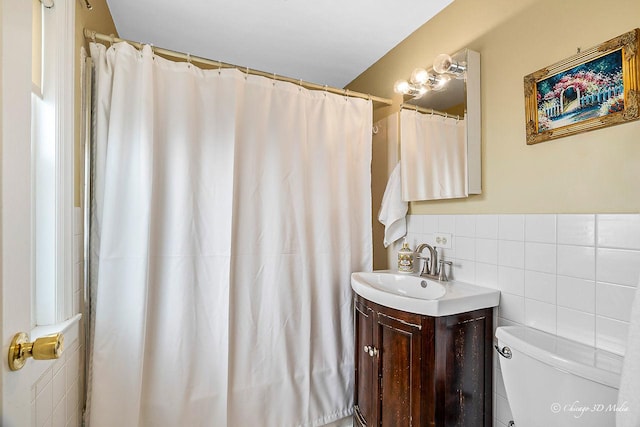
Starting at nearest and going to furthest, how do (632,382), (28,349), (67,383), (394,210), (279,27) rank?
(28,349)
(632,382)
(67,383)
(279,27)
(394,210)

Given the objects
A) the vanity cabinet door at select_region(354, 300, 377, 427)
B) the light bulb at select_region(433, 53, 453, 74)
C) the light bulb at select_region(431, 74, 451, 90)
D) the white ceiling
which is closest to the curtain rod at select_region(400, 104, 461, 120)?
the light bulb at select_region(431, 74, 451, 90)

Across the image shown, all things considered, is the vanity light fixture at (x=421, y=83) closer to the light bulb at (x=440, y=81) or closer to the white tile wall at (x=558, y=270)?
the light bulb at (x=440, y=81)

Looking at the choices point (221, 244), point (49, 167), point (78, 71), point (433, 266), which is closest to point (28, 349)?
point (49, 167)

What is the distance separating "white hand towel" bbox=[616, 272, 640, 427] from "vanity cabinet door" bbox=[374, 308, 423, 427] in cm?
63

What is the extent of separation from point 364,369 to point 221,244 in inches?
40.6

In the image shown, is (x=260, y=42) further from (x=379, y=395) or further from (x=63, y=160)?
(x=379, y=395)

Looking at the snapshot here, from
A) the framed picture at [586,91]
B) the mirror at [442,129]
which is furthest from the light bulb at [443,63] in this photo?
the framed picture at [586,91]

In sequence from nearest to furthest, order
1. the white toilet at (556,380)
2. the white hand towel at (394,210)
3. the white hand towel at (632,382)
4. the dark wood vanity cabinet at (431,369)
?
the white hand towel at (632,382)
the white toilet at (556,380)
the dark wood vanity cabinet at (431,369)
the white hand towel at (394,210)

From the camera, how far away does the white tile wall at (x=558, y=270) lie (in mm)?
998

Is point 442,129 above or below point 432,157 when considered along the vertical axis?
above

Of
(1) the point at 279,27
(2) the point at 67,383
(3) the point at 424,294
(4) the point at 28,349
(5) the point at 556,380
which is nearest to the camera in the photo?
(4) the point at 28,349

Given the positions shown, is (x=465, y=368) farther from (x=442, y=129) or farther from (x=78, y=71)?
(x=78, y=71)

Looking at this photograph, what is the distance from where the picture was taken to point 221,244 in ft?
5.29

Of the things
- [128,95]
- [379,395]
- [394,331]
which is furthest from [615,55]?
[128,95]
